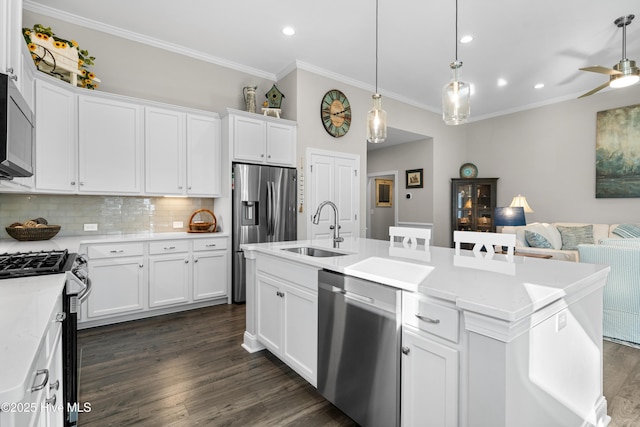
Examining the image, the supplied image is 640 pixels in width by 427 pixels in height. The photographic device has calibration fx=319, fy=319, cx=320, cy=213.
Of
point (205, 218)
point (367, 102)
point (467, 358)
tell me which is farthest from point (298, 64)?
point (467, 358)

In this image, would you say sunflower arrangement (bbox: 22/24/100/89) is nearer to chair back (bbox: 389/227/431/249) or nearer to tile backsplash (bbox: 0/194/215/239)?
tile backsplash (bbox: 0/194/215/239)

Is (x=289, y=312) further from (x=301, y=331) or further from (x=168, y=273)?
(x=168, y=273)

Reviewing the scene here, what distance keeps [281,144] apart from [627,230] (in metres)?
5.06

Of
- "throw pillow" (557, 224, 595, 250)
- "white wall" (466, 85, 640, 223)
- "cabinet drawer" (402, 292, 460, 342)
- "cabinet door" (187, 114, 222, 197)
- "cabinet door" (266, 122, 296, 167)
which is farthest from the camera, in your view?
"white wall" (466, 85, 640, 223)

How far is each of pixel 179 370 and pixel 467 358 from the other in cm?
208

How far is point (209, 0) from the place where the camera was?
3150mm

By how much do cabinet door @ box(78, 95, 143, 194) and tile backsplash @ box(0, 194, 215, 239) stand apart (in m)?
0.36

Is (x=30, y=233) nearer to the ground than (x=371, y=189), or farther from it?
nearer to the ground

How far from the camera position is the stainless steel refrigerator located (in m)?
3.99

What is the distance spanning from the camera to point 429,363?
1300mm

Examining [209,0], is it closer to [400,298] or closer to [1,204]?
[1,204]

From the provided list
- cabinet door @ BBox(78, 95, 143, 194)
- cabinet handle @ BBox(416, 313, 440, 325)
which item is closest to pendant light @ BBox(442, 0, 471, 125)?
cabinet handle @ BBox(416, 313, 440, 325)

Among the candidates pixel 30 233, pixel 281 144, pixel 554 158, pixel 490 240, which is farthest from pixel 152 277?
pixel 554 158

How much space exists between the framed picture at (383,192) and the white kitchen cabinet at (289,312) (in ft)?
20.4
